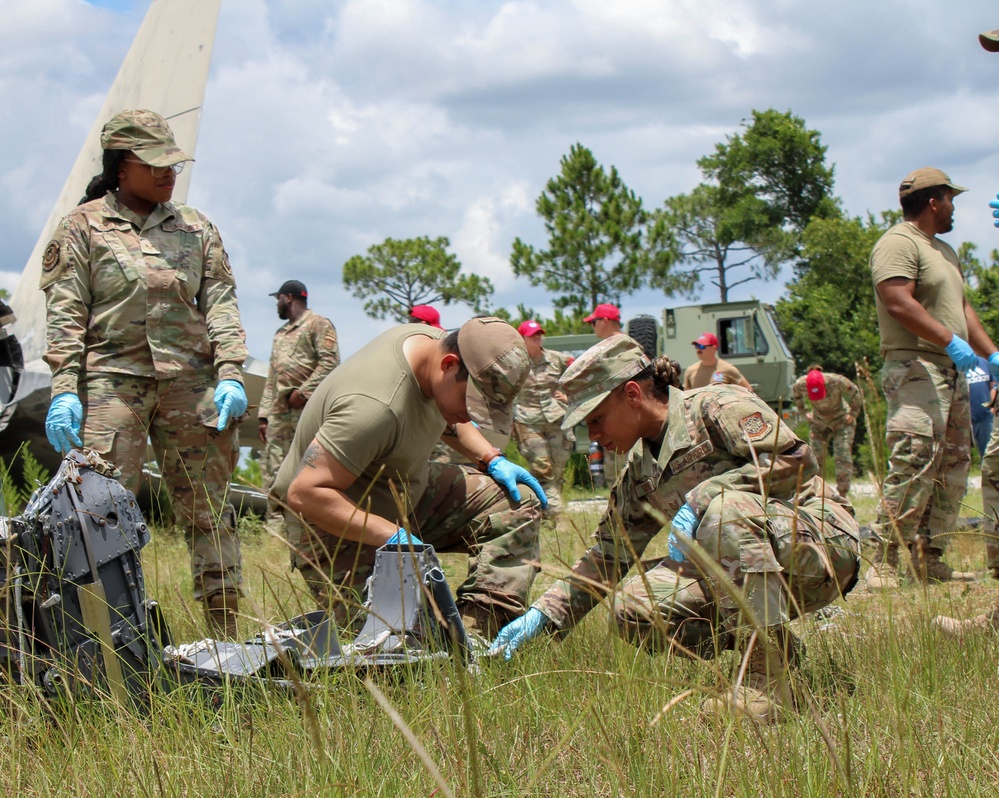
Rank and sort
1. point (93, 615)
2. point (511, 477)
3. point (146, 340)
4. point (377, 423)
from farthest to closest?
1. point (146, 340)
2. point (511, 477)
3. point (377, 423)
4. point (93, 615)

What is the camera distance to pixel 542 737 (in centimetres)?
213

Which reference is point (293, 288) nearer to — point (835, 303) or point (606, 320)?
point (606, 320)

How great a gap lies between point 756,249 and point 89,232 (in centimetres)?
3465

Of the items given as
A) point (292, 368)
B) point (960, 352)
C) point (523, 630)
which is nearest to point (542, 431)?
point (292, 368)

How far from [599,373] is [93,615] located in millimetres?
1476

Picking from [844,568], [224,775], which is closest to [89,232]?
[224,775]

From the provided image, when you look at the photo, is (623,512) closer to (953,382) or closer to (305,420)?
(305,420)

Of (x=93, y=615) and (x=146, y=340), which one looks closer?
(x=93, y=615)

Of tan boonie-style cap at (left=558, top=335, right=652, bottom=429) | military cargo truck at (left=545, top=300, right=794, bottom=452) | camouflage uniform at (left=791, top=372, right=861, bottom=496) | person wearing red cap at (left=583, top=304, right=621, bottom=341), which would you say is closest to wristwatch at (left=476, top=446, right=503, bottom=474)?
tan boonie-style cap at (left=558, top=335, right=652, bottom=429)

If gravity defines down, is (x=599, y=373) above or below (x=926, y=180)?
below

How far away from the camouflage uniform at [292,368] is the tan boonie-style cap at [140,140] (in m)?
3.93

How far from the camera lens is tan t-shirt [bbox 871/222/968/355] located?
454 centimetres

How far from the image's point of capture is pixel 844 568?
279 centimetres

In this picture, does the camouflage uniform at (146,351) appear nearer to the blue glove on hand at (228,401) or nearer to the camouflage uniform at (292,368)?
the blue glove on hand at (228,401)
